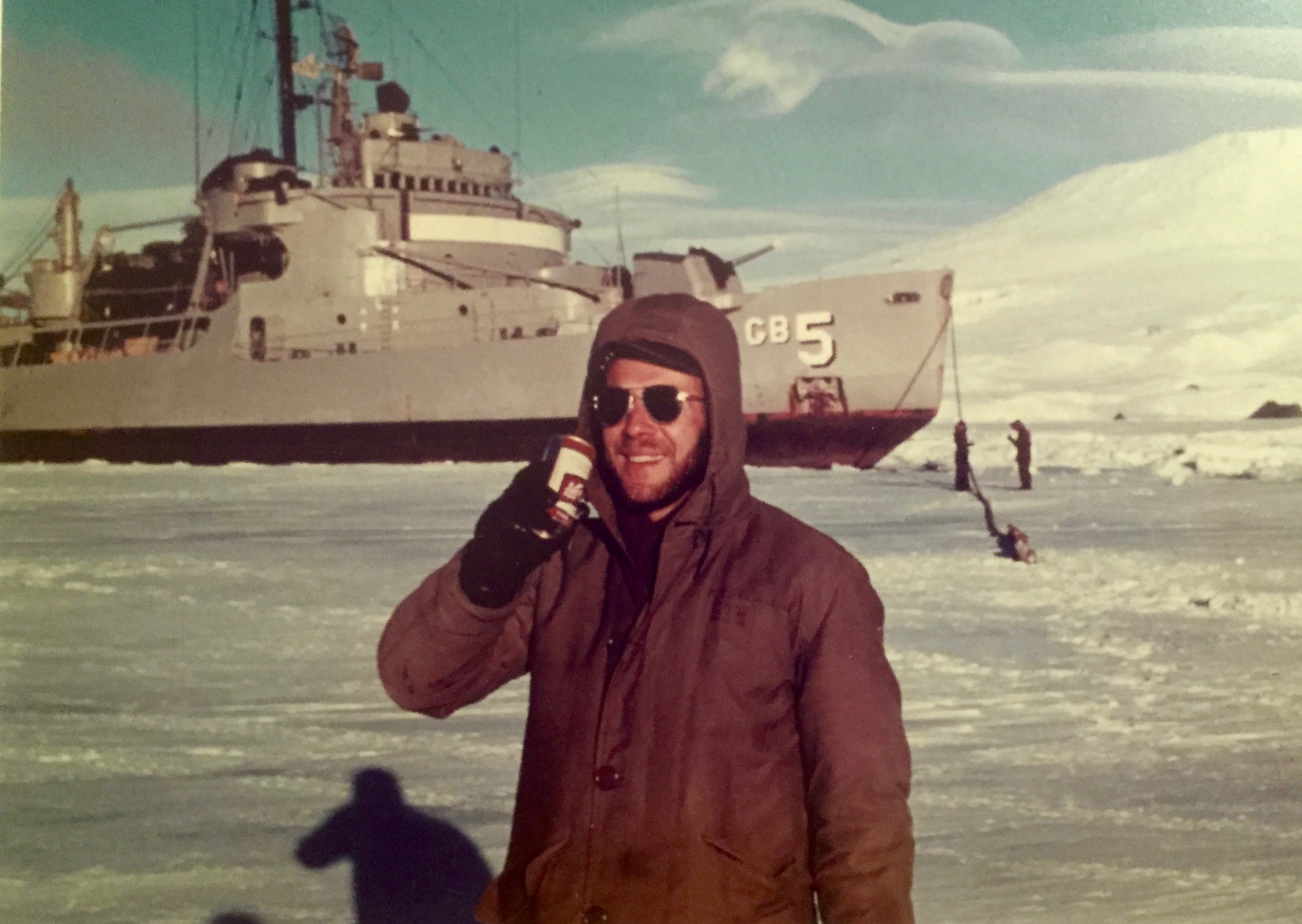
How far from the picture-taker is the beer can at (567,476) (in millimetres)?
1359

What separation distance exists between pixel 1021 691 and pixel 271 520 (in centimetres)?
321

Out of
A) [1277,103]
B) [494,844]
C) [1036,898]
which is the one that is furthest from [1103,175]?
[494,844]

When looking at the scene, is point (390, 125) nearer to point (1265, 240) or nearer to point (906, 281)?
point (906, 281)

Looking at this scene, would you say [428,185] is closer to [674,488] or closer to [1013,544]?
[1013,544]

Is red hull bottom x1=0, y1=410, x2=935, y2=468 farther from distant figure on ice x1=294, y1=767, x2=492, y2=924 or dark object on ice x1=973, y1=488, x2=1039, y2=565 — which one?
distant figure on ice x1=294, y1=767, x2=492, y2=924

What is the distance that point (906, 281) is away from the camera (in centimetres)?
699

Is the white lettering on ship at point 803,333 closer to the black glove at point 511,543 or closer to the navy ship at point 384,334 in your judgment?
the navy ship at point 384,334

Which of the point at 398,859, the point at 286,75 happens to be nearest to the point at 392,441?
the point at 286,75

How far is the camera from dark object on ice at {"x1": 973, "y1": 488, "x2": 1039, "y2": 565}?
4.49 metres

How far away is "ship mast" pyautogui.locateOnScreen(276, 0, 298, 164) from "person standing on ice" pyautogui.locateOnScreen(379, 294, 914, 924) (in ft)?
11.8

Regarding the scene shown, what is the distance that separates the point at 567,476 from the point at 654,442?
0.42ft

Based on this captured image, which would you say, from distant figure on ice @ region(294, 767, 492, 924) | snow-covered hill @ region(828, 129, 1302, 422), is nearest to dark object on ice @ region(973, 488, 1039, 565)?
snow-covered hill @ region(828, 129, 1302, 422)

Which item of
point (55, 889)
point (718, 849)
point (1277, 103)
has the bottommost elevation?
→ point (55, 889)

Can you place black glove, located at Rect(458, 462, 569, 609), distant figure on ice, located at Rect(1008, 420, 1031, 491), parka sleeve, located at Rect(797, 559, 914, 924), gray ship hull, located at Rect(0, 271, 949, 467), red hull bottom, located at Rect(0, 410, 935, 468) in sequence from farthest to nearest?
gray ship hull, located at Rect(0, 271, 949, 467)
red hull bottom, located at Rect(0, 410, 935, 468)
distant figure on ice, located at Rect(1008, 420, 1031, 491)
black glove, located at Rect(458, 462, 569, 609)
parka sleeve, located at Rect(797, 559, 914, 924)
